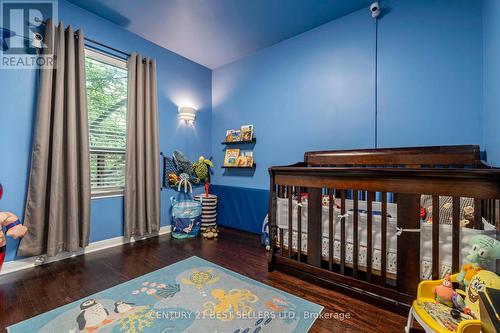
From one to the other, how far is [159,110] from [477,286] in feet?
10.5

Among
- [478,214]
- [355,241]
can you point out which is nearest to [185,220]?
[355,241]

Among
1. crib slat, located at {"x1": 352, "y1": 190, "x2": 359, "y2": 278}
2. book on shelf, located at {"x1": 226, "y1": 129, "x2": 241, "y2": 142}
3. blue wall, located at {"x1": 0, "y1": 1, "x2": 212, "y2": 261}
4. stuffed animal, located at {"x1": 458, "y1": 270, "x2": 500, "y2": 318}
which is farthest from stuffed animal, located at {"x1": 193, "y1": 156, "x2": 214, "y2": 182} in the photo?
stuffed animal, located at {"x1": 458, "y1": 270, "x2": 500, "y2": 318}

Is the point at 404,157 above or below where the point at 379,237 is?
above

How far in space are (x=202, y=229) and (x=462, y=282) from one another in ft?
8.30

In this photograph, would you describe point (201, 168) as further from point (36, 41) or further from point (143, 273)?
point (36, 41)

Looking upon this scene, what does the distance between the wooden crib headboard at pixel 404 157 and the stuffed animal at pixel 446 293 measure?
1.08 meters

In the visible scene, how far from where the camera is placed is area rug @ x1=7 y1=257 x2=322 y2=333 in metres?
1.20

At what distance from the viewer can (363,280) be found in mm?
1468

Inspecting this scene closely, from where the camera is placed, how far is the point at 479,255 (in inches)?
38.2

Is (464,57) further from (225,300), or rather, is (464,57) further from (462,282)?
(225,300)

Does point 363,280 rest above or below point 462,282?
below

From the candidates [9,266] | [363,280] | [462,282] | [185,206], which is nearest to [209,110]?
[185,206]

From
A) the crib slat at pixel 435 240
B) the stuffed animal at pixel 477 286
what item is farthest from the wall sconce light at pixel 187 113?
the stuffed animal at pixel 477 286

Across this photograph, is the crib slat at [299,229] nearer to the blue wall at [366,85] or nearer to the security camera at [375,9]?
the blue wall at [366,85]
